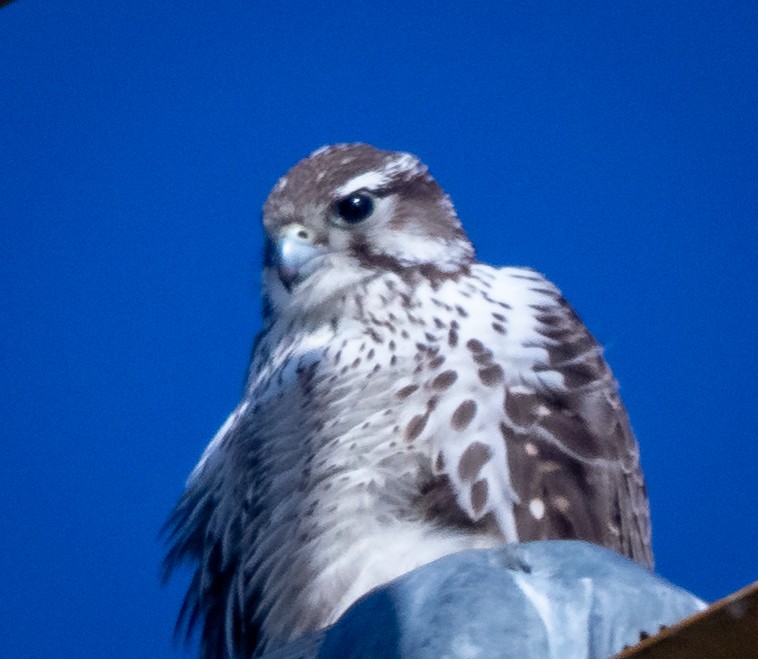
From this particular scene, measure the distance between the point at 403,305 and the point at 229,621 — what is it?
56 cm

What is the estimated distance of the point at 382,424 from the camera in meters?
1.34

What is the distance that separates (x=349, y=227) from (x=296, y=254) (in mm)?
99

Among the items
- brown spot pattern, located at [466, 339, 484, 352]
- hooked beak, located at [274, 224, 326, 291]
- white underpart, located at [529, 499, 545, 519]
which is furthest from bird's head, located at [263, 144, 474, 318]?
white underpart, located at [529, 499, 545, 519]

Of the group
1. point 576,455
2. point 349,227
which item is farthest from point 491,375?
point 349,227

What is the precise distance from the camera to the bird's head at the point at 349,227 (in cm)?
152

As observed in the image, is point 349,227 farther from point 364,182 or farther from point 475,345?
point 475,345

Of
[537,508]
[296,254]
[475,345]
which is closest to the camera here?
[537,508]

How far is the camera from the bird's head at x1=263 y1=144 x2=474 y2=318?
1.52 meters

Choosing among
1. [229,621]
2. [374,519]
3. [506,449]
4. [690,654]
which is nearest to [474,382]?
[506,449]

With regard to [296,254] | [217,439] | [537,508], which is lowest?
[537,508]

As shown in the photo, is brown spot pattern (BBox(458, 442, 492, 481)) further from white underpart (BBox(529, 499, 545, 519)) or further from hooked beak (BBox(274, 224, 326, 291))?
hooked beak (BBox(274, 224, 326, 291))

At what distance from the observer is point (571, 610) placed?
0.75 metres

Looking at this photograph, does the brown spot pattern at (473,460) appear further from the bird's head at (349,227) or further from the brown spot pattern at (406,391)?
the bird's head at (349,227)

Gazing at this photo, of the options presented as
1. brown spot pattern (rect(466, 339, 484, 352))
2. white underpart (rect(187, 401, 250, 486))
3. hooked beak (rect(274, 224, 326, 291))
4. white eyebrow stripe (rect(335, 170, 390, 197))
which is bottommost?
white underpart (rect(187, 401, 250, 486))
